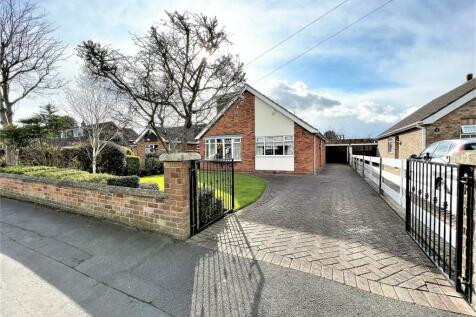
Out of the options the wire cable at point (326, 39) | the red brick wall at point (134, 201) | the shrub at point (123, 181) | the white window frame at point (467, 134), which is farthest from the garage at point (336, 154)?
the red brick wall at point (134, 201)

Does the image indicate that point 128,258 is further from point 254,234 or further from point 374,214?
point 374,214

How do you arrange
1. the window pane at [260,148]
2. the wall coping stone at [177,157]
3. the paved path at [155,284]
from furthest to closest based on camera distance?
the window pane at [260,148] < the wall coping stone at [177,157] < the paved path at [155,284]

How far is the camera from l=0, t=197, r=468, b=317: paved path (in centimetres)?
232

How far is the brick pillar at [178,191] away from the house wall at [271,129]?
12.0 metres

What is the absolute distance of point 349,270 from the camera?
2.97 meters

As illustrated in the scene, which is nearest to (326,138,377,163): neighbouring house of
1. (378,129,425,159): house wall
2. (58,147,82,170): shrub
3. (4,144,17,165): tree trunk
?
(378,129,425,159): house wall

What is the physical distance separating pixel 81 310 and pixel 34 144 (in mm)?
12618

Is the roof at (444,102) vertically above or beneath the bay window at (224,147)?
above

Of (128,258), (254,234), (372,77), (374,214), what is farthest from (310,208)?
(372,77)

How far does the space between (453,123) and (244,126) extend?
41.1 ft

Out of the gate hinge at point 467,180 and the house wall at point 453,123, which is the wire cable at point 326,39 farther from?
the house wall at point 453,123

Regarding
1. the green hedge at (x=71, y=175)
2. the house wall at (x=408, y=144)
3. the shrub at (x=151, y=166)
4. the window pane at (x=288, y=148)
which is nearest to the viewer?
the green hedge at (x=71, y=175)

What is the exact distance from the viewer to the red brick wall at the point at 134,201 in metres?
3.96

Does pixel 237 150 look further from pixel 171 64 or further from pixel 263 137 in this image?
pixel 171 64
